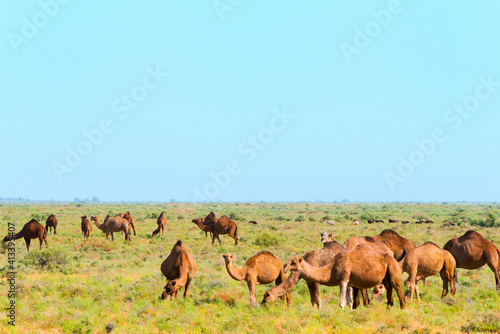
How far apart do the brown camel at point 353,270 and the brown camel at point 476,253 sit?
502cm

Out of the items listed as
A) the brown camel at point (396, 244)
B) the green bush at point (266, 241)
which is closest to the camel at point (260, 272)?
the brown camel at point (396, 244)

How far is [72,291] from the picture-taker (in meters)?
16.3

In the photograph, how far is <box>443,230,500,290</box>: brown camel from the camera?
1538cm

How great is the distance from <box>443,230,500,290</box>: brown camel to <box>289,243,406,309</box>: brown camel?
5.02 m

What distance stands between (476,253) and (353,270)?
649 centimetres

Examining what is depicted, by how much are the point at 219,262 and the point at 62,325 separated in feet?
41.0

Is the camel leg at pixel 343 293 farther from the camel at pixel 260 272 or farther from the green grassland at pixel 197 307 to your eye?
the camel at pixel 260 272

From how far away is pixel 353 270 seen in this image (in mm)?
11570

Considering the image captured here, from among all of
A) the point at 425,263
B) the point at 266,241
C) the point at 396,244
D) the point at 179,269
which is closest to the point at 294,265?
the point at 179,269

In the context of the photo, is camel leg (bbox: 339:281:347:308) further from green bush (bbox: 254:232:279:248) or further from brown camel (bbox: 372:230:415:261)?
green bush (bbox: 254:232:279:248)

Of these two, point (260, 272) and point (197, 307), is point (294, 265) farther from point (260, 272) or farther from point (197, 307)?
point (197, 307)

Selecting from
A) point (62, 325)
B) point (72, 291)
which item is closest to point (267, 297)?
point (62, 325)

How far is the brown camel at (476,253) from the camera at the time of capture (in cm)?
1538

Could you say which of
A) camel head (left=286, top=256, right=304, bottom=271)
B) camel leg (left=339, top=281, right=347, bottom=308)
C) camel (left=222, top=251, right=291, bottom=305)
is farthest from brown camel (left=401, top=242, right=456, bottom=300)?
camel head (left=286, top=256, right=304, bottom=271)
